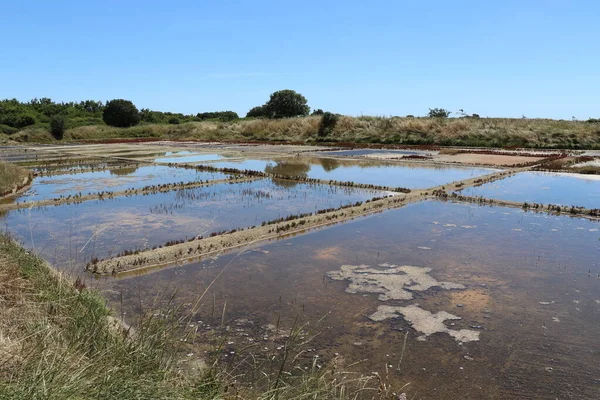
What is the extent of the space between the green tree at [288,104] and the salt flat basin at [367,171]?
148 ft

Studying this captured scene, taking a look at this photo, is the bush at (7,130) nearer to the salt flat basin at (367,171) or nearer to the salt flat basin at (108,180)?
the salt flat basin at (108,180)

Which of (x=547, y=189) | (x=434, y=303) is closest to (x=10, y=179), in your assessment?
(x=434, y=303)

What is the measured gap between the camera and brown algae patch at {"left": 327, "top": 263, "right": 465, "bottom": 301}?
7215 mm

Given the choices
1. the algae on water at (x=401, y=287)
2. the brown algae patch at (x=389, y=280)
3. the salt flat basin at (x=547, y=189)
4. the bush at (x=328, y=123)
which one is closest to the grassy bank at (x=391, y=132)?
the bush at (x=328, y=123)

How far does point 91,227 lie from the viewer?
11.4 meters

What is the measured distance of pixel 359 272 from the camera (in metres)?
8.11

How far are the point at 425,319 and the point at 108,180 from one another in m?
17.8

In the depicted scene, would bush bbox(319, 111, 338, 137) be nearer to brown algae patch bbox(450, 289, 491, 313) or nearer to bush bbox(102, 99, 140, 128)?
bush bbox(102, 99, 140, 128)

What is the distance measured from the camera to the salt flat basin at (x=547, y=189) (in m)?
15.4

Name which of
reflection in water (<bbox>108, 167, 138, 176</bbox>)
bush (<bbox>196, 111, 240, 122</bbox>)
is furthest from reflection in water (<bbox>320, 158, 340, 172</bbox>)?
bush (<bbox>196, 111, 240, 122</bbox>)

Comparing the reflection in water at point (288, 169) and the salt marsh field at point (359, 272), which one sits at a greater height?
the reflection in water at point (288, 169)

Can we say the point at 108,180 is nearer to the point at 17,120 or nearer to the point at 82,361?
the point at 82,361

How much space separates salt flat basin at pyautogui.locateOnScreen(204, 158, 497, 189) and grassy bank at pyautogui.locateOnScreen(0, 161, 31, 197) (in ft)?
33.5

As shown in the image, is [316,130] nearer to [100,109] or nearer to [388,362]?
[388,362]
